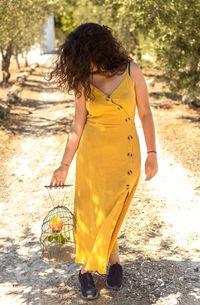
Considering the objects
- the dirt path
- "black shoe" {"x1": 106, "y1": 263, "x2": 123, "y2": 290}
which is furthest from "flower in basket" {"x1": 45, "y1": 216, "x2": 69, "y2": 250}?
"black shoe" {"x1": 106, "y1": 263, "x2": 123, "y2": 290}

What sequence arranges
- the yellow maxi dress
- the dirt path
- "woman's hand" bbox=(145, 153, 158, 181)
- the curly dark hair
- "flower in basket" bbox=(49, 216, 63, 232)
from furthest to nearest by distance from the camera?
the dirt path, "flower in basket" bbox=(49, 216, 63, 232), "woman's hand" bbox=(145, 153, 158, 181), the yellow maxi dress, the curly dark hair

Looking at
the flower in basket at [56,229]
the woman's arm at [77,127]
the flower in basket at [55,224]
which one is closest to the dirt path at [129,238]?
the flower in basket at [56,229]

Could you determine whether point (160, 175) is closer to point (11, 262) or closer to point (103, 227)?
point (11, 262)

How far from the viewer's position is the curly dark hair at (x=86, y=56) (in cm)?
304

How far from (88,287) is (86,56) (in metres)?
2.03

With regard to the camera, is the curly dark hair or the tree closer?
the curly dark hair

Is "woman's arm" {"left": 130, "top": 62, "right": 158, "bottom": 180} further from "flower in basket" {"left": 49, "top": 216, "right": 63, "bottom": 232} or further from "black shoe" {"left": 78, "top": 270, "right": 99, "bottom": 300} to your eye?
"black shoe" {"left": 78, "top": 270, "right": 99, "bottom": 300}

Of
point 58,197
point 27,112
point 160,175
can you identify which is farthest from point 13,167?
point 27,112

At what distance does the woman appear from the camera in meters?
3.09

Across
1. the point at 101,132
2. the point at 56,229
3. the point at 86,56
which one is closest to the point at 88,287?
the point at 56,229

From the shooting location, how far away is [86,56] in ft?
9.98

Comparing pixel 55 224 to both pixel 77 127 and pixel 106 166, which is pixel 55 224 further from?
pixel 77 127

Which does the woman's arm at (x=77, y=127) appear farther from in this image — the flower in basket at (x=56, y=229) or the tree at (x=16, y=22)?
the tree at (x=16, y=22)

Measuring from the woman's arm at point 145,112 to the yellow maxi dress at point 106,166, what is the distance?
0.06 meters
